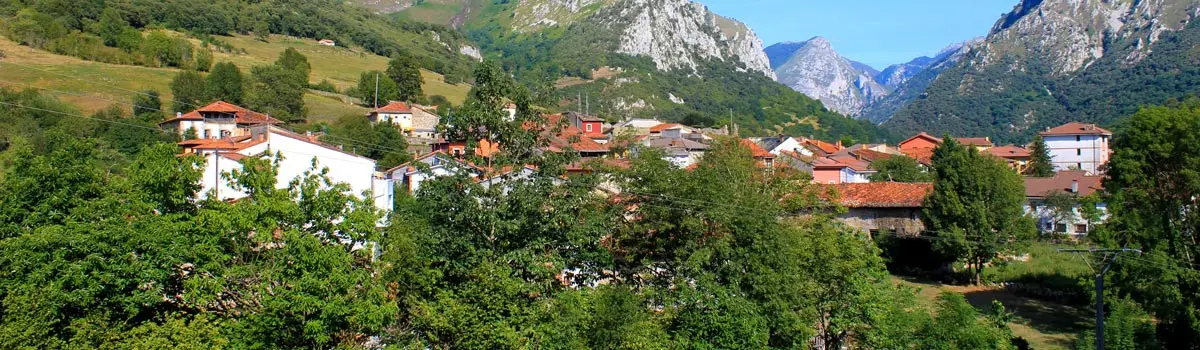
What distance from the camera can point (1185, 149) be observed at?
19203 millimetres

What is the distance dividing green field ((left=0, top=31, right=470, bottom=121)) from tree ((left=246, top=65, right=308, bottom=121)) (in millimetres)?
1551

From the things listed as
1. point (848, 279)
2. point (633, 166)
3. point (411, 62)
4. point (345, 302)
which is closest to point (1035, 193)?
point (848, 279)

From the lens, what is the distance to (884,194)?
106 ft

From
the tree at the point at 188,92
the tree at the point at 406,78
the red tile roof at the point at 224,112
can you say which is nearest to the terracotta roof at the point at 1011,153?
the tree at the point at 406,78

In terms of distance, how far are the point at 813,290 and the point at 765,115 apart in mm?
105800

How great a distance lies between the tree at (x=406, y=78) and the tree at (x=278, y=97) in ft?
41.9

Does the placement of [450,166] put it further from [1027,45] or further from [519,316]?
[1027,45]

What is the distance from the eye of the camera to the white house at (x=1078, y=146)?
219 feet

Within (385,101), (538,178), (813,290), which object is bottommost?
A: (813,290)

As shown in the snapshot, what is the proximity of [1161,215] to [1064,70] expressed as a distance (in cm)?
13015

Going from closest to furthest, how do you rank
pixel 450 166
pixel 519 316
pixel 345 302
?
1. pixel 345 302
2. pixel 519 316
3. pixel 450 166

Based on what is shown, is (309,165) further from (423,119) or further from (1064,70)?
(1064,70)

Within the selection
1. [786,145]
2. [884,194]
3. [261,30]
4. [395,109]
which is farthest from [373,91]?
[884,194]

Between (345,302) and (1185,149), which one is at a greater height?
(1185,149)
